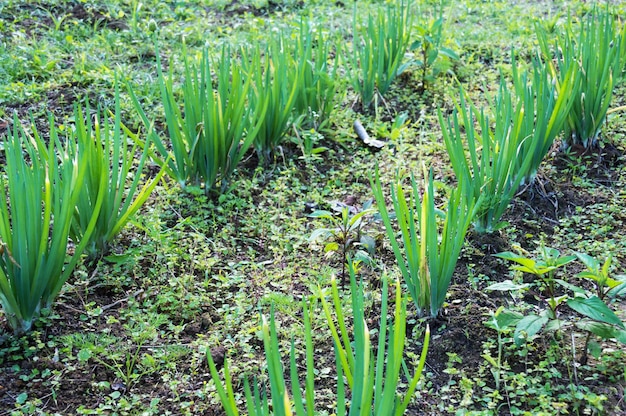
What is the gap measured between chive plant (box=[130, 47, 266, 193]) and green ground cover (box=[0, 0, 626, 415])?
0.02 meters

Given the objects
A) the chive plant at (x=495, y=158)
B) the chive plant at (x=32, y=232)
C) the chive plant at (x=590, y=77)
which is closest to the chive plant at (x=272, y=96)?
the chive plant at (x=495, y=158)

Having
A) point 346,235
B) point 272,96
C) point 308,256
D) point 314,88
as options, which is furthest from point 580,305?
point 314,88

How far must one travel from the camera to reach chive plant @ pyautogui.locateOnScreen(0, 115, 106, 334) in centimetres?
202

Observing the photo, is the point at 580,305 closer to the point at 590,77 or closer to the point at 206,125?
the point at 590,77

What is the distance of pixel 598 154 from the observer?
309 cm

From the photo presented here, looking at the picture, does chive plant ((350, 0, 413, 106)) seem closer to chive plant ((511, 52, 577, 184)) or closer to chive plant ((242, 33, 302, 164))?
chive plant ((242, 33, 302, 164))

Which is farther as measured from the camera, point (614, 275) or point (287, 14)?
point (287, 14)

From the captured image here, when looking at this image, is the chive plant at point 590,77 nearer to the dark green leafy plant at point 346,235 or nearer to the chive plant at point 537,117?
the chive plant at point 537,117

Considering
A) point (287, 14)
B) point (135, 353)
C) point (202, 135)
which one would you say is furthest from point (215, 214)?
point (287, 14)

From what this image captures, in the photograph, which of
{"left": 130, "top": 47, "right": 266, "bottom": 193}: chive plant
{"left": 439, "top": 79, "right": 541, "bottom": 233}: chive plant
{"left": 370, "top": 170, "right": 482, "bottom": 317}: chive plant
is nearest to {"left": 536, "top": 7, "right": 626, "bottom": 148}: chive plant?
{"left": 439, "top": 79, "right": 541, "bottom": 233}: chive plant

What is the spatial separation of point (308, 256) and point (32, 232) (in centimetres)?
101

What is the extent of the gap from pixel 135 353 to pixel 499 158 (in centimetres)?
139

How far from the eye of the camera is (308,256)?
262 centimetres

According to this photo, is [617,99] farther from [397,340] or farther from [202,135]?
[397,340]
